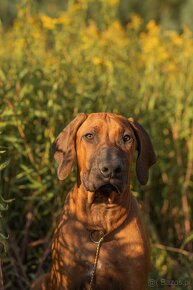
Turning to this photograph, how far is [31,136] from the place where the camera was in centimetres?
566

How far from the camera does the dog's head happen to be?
4184 mm

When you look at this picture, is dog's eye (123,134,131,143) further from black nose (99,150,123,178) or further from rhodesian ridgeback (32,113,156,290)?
black nose (99,150,123,178)

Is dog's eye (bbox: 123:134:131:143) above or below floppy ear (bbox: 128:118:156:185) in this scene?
above

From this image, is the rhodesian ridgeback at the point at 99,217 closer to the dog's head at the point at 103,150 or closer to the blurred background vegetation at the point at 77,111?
the dog's head at the point at 103,150

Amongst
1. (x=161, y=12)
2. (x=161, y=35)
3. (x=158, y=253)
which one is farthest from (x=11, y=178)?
(x=161, y=12)

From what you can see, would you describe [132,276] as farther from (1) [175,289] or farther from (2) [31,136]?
(2) [31,136]

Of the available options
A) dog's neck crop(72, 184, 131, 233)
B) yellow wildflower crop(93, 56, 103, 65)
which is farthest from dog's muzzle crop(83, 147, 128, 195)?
yellow wildflower crop(93, 56, 103, 65)

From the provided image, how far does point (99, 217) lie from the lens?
4.50 meters

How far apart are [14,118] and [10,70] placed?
1.97 feet

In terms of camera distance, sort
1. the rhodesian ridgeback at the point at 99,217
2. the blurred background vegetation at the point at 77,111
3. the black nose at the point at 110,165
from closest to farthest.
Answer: the black nose at the point at 110,165, the rhodesian ridgeback at the point at 99,217, the blurred background vegetation at the point at 77,111

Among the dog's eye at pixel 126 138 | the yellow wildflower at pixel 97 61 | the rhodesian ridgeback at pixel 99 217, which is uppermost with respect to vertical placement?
the yellow wildflower at pixel 97 61

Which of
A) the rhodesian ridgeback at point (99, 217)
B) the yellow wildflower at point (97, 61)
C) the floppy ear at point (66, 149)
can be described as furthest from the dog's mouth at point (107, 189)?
the yellow wildflower at point (97, 61)

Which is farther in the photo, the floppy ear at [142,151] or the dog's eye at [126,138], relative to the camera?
the floppy ear at [142,151]

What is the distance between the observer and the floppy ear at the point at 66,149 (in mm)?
4531
